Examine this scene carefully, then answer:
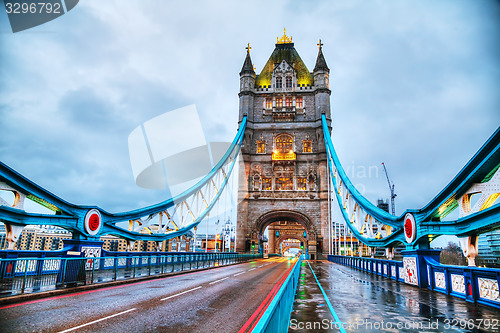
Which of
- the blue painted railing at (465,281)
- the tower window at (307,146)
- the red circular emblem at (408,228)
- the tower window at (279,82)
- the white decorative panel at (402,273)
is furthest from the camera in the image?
the tower window at (279,82)

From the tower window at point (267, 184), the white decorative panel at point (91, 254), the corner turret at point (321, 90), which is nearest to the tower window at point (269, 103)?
the corner turret at point (321, 90)

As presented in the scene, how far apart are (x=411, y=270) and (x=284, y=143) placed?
127ft

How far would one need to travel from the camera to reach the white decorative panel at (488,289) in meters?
8.57

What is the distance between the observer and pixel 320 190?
4825 centimetres

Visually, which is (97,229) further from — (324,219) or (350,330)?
(324,219)

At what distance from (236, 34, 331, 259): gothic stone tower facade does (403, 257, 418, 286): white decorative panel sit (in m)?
32.1

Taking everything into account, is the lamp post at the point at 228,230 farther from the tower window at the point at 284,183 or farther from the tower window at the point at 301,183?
the tower window at the point at 301,183

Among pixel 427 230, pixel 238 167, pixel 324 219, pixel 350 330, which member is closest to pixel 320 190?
pixel 324 219

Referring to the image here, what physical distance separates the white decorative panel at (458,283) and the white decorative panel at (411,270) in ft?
8.99

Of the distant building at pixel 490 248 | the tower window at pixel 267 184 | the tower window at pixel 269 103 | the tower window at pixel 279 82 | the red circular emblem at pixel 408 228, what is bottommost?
the distant building at pixel 490 248

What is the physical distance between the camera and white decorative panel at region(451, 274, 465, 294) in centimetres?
1027

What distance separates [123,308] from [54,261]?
20.2ft

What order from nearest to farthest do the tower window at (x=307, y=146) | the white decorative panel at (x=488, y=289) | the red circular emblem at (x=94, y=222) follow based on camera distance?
the white decorative panel at (x=488, y=289) → the red circular emblem at (x=94, y=222) → the tower window at (x=307, y=146)

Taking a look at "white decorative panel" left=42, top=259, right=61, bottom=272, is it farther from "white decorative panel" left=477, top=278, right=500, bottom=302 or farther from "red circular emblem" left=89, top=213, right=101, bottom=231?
"white decorative panel" left=477, top=278, right=500, bottom=302
